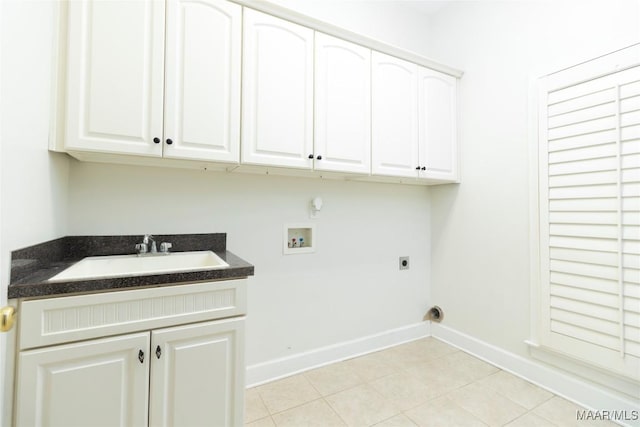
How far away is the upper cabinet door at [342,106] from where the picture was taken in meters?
1.76

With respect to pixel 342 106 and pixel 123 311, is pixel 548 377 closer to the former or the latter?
pixel 342 106

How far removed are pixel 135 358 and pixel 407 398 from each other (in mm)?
1469

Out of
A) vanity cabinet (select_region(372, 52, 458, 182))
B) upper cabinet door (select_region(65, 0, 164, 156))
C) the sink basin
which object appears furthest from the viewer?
vanity cabinet (select_region(372, 52, 458, 182))

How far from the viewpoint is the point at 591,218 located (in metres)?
1.62

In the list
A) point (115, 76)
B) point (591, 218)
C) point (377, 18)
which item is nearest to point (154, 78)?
point (115, 76)

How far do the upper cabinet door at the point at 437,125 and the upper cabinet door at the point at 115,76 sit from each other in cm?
172

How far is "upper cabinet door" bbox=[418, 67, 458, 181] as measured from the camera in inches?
85.8

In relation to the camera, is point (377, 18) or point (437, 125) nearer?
point (437, 125)

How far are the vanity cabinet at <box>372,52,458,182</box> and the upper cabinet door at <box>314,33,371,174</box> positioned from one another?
9 centimetres

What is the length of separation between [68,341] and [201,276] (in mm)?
458

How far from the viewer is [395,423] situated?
5.00 feet

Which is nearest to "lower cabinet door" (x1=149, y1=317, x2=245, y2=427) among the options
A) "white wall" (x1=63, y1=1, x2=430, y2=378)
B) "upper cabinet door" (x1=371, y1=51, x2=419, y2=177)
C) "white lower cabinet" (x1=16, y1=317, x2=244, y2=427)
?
"white lower cabinet" (x1=16, y1=317, x2=244, y2=427)

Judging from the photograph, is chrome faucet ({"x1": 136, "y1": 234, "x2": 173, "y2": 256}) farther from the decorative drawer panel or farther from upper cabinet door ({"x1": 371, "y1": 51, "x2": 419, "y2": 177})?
upper cabinet door ({"x1": 371, "y1": 51, "x2": 419, "y2": 177})

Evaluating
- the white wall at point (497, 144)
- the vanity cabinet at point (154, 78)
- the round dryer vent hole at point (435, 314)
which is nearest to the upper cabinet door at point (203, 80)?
the vanity cabinet at point (154, 78)
